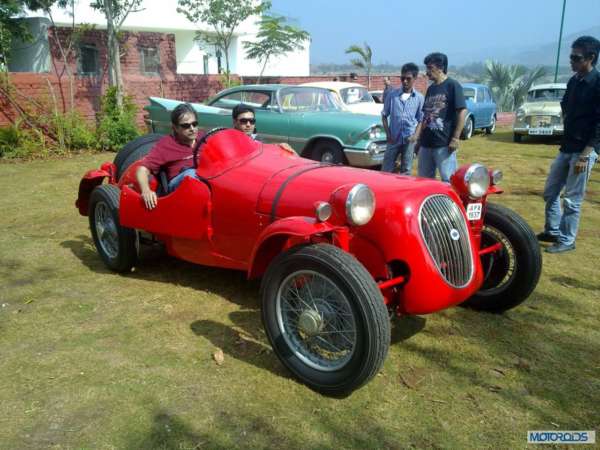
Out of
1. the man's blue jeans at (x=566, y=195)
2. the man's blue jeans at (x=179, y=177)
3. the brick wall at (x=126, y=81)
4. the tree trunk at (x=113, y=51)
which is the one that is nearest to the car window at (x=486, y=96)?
the brick wall at (x=126, y=81)

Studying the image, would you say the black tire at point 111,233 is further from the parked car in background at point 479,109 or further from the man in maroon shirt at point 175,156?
the parked car in background at point 479,109

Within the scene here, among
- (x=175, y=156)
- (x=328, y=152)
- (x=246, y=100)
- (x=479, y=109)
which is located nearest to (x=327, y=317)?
(x=175, y=156)

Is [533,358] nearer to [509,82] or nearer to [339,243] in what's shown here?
[339,243]

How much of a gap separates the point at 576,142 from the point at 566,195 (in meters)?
0.50

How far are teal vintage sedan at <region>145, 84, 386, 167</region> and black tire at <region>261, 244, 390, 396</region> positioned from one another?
5.64 metres

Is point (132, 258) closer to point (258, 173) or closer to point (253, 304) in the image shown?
point (253, 304)

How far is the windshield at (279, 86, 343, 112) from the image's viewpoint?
8883mm

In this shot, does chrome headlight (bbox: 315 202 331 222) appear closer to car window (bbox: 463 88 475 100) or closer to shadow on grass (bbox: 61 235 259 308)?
shadow on grass (bbox: 61 235 259 308)

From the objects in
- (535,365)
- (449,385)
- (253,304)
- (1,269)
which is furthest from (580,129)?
(1,269)

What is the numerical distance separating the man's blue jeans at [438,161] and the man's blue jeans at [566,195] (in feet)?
3.17

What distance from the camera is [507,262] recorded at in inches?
136

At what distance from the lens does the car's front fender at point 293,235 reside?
2.69 m

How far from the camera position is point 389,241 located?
283 centimetres

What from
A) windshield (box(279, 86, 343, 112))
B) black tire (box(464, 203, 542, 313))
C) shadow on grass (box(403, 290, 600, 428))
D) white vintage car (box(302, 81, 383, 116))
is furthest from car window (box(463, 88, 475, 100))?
black tire (box(464, 203, 542, 313))
